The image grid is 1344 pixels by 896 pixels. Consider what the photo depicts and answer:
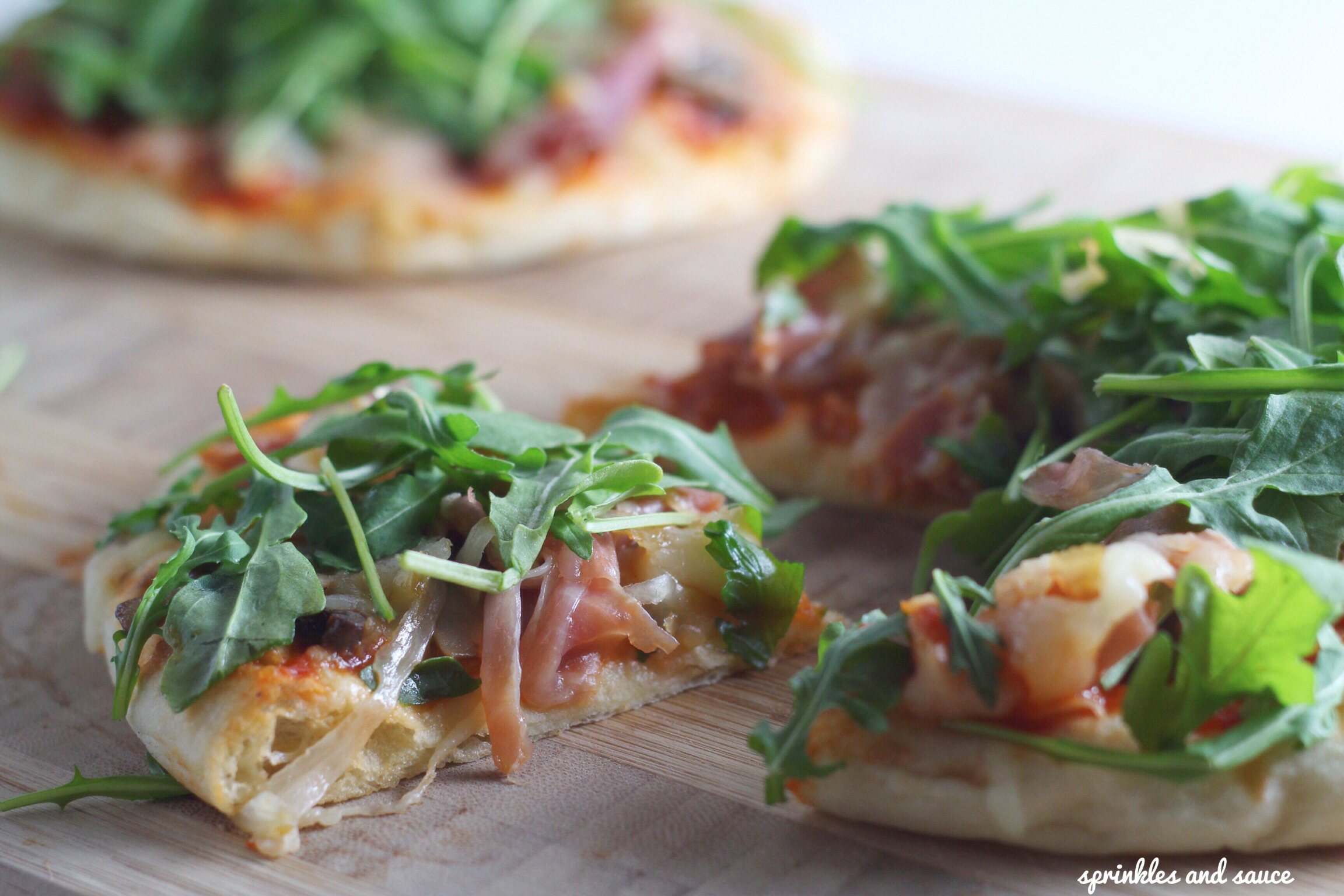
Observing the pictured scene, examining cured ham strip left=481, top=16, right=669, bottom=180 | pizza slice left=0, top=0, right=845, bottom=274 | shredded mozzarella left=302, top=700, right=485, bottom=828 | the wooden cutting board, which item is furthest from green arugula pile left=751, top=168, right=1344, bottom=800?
cured ham strip left=481, top=16, right=669, bottom=180

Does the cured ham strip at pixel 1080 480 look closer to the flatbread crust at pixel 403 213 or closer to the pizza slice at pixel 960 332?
the pizza slice at pixel 960 332

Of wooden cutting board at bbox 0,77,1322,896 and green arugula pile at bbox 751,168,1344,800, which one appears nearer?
green arugula pile at bbox 751,168,1344,800

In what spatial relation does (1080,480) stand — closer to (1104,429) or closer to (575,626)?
(1104,429)

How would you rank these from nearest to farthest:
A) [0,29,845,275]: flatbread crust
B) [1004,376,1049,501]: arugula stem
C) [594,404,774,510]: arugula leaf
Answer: [1004,376,1049,501]: arugula stem → [594,404,774,510]: arugula leaf → [0,29,845,275]: flatbread crust

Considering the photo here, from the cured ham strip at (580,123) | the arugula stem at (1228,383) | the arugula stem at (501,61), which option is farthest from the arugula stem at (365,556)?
the arugula stem at (501,61)

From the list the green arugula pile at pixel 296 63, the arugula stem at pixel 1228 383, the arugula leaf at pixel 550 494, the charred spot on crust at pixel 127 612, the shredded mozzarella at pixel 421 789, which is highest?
the green arugula pile at pixel 296 63

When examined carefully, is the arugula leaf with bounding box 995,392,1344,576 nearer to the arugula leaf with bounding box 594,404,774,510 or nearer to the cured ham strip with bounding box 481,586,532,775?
the arugula leaf with bounding box 594,404,774,510

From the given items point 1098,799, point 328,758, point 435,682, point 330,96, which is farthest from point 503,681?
point 330,96
